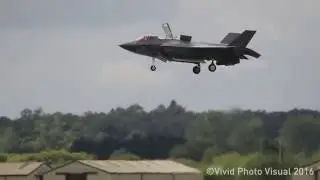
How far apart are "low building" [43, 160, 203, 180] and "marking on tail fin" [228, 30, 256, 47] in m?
31.0

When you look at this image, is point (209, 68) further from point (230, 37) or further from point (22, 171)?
point (22, 171)

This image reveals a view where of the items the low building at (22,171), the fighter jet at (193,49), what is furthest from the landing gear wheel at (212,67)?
the low building at (22,171)

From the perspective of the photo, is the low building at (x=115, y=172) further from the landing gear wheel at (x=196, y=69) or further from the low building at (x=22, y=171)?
the landing gear wheel at (x=196, y=69)

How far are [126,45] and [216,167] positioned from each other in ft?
120

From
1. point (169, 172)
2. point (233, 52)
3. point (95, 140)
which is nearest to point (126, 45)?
point (233, 52)

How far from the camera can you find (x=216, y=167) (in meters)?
109

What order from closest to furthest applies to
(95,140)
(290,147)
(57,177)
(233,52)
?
(233,52), (57,177), (290,147), (95,140)

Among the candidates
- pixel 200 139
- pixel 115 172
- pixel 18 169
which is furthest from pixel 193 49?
pixel 200 139

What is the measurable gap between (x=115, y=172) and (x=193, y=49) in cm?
3292

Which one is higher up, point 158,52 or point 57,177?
point 158,52

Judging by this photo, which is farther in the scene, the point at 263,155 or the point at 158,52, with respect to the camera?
the point at 263,155

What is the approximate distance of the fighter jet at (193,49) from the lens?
236ft

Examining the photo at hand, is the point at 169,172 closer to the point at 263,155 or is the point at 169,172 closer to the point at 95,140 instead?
the point at 263,155

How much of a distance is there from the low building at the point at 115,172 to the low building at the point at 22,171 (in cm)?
153
